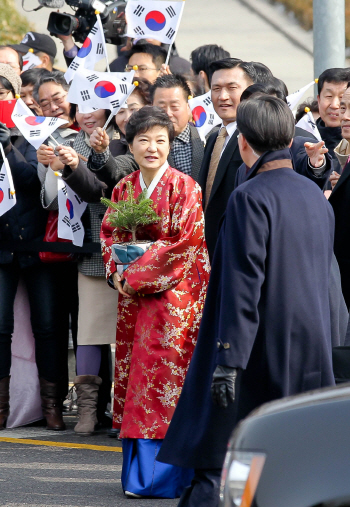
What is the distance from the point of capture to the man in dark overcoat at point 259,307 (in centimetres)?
339

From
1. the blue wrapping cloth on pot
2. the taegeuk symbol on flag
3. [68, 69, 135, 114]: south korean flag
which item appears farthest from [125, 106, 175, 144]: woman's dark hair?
the taegeuk symbol on flag

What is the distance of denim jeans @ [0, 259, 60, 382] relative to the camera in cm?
613

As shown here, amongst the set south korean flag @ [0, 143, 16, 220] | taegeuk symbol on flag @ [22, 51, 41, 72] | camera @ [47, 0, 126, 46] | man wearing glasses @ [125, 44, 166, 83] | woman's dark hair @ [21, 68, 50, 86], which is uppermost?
camera @ [47, 0, 126, 46]

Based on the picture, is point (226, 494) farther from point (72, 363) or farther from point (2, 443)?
point (72, 363)

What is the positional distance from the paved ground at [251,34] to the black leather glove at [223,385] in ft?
32.9

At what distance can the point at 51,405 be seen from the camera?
6.12 meters

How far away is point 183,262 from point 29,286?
1.76 metres

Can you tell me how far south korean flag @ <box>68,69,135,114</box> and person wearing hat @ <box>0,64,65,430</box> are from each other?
1.85ft

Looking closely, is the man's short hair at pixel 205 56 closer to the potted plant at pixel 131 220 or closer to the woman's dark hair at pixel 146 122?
the woman's dark hair at pixel 146 122

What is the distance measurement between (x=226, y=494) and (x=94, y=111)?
408cm

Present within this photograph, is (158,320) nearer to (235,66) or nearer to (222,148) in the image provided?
(222,148)

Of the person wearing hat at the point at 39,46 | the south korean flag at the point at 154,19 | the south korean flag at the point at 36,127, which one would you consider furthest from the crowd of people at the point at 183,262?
the person wearing hat at the point at 39,46

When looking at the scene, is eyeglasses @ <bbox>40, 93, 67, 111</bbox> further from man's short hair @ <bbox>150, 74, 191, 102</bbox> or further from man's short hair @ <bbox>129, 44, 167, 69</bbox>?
man's short hair @ <bbox>129, 44, 167, 69</bbox>

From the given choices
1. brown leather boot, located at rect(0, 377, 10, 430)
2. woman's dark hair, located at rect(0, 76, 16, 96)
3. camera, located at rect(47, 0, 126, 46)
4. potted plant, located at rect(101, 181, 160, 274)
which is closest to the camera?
potted plant, located at rect(101, 181, 160, 274)
